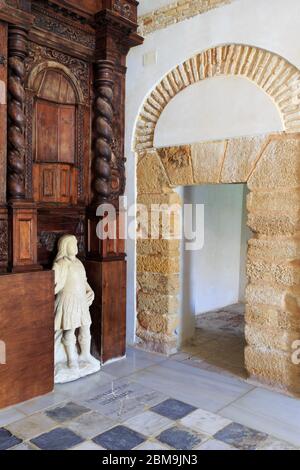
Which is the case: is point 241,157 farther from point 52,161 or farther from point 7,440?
point 7,440

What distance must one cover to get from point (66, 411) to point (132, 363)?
95cm

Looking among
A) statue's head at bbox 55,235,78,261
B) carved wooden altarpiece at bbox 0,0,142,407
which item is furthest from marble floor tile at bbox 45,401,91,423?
statue's head at bbox 55,235,78,261

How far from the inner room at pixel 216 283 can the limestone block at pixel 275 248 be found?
0.94m

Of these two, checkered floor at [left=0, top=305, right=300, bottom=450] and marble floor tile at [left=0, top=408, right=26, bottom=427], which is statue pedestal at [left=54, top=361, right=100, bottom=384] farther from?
marble floor tile at [left=0, top=408, right=26, bottom=427]

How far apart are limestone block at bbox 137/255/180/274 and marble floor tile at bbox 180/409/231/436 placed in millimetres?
1328

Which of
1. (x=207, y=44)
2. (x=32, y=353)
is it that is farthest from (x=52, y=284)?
(x=207, y=44)

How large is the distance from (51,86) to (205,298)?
320cm

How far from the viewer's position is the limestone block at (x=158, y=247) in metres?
3.66

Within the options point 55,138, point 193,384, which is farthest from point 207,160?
point 193,384

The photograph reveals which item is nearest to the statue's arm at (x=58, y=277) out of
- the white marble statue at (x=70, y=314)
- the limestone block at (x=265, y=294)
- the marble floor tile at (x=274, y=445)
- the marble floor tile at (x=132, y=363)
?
the white marble statue at (x=70, y=314)

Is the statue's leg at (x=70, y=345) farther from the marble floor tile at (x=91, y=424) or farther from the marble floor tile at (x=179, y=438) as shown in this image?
the marble floor tile at (x=179, y=438)

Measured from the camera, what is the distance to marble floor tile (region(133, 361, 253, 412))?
112 inches

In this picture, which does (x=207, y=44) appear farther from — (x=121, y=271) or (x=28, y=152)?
(x=121, y=271)

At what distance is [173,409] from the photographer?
2693mm
